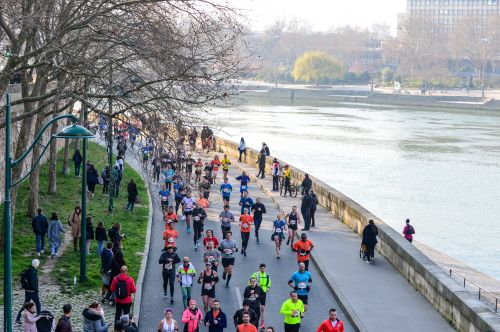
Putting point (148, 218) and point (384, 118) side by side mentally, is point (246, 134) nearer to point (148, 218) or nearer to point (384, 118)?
point (384, 118)

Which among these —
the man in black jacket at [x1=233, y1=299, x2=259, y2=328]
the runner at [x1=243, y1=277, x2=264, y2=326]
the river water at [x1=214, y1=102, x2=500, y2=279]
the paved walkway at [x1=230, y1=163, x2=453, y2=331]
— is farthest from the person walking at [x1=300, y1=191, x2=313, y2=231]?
the man in black jacket at [x1=233, y1=299, x2=259, y2=328]

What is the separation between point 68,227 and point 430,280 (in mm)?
11732

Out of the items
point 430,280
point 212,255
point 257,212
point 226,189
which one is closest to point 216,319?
point 212,255

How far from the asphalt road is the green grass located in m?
0.57

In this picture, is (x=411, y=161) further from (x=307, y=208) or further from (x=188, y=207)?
(x=188, y=207)

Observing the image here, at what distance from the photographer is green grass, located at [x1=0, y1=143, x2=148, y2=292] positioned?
20.6m

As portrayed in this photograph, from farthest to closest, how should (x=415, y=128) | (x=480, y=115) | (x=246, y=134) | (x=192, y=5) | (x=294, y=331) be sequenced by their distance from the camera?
(x=480, y=115) < (x=415, y=128) < (x=246, y=134) < (x=192, y=5) < (x=294, y=331)

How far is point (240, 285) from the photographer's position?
2031cm

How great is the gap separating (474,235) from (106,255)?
24.7 metres

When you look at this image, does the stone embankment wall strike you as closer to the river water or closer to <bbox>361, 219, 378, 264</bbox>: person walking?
<bbox>361, 219, 378, 264</bbox>: person walking

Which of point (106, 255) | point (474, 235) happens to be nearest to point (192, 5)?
point (106, 255)

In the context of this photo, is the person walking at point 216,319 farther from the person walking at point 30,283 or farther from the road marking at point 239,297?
the road marking at point 239,297

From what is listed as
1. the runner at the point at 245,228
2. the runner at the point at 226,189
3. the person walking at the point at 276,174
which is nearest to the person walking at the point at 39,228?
the runner at the point at 245,228

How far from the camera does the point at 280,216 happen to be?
23.2 m
